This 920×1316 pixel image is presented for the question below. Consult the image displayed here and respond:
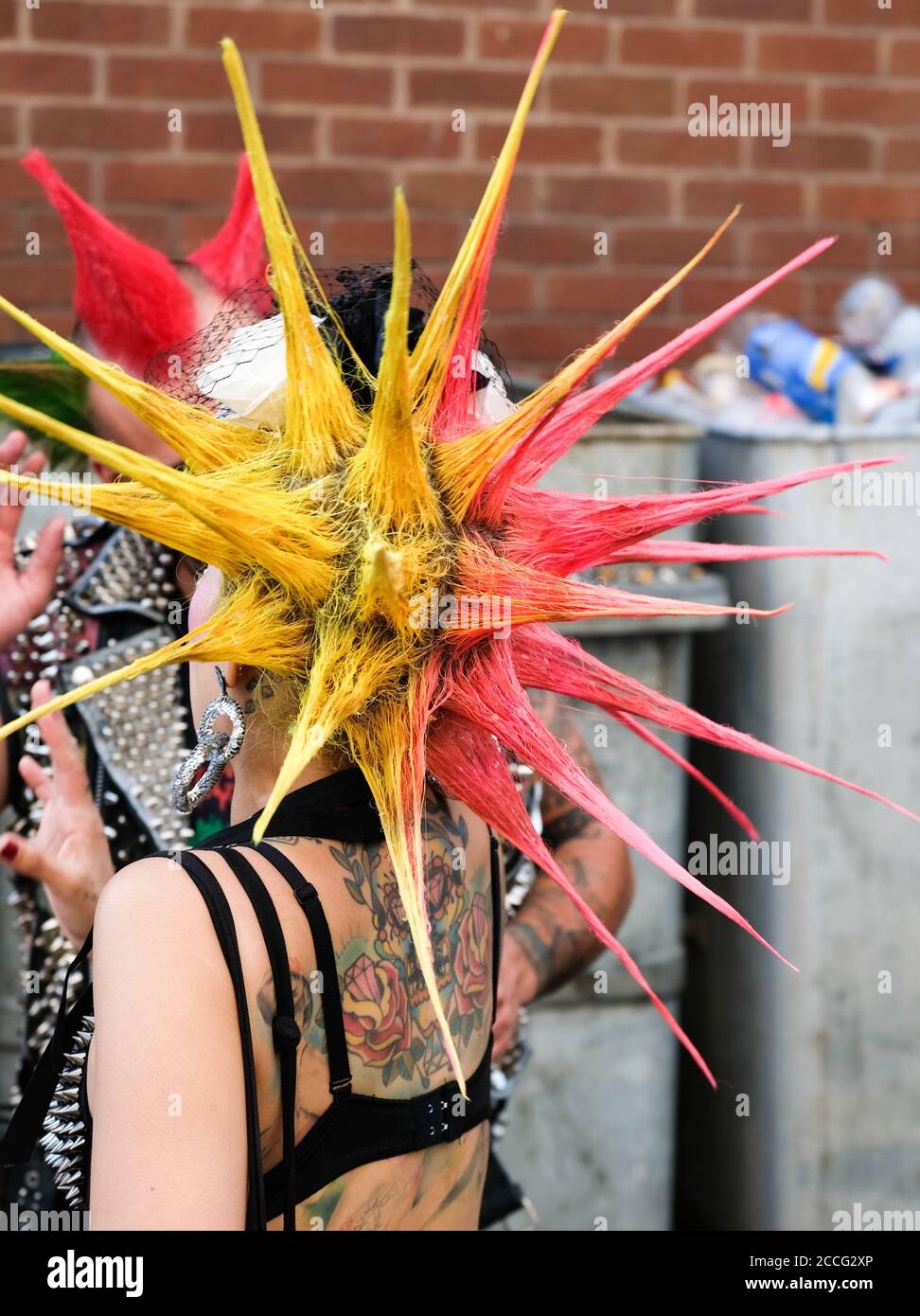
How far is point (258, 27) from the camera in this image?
3434 millimetres

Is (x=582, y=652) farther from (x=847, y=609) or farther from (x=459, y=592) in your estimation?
(x=847, y=609)

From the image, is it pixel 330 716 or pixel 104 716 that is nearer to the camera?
pixel 330 716

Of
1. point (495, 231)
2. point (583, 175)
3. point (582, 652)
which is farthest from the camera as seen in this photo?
point (583, 175)

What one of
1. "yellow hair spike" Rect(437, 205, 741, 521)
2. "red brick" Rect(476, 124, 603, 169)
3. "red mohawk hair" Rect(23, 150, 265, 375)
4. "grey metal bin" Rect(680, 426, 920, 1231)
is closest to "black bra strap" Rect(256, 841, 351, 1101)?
"yellow hair spike" Rect(437, 205, 741, 521)

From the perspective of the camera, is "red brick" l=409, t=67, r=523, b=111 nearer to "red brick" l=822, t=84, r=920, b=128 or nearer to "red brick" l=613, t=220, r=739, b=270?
"red brick" l=613, t=220, r=739, b=270

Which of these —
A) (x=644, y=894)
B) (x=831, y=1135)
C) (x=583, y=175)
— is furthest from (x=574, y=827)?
(x=583, y=175)

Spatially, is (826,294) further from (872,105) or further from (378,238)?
(378,238)

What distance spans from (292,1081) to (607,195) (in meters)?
3.00

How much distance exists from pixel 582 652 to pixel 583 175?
268 cm

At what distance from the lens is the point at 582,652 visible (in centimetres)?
130

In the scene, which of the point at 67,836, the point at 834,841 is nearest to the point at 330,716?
the point at 67,836

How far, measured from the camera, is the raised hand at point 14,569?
1.99m

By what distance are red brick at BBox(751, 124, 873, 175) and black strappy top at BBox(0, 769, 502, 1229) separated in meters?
3.00

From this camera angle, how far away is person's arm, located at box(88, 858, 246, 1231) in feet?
3.53
